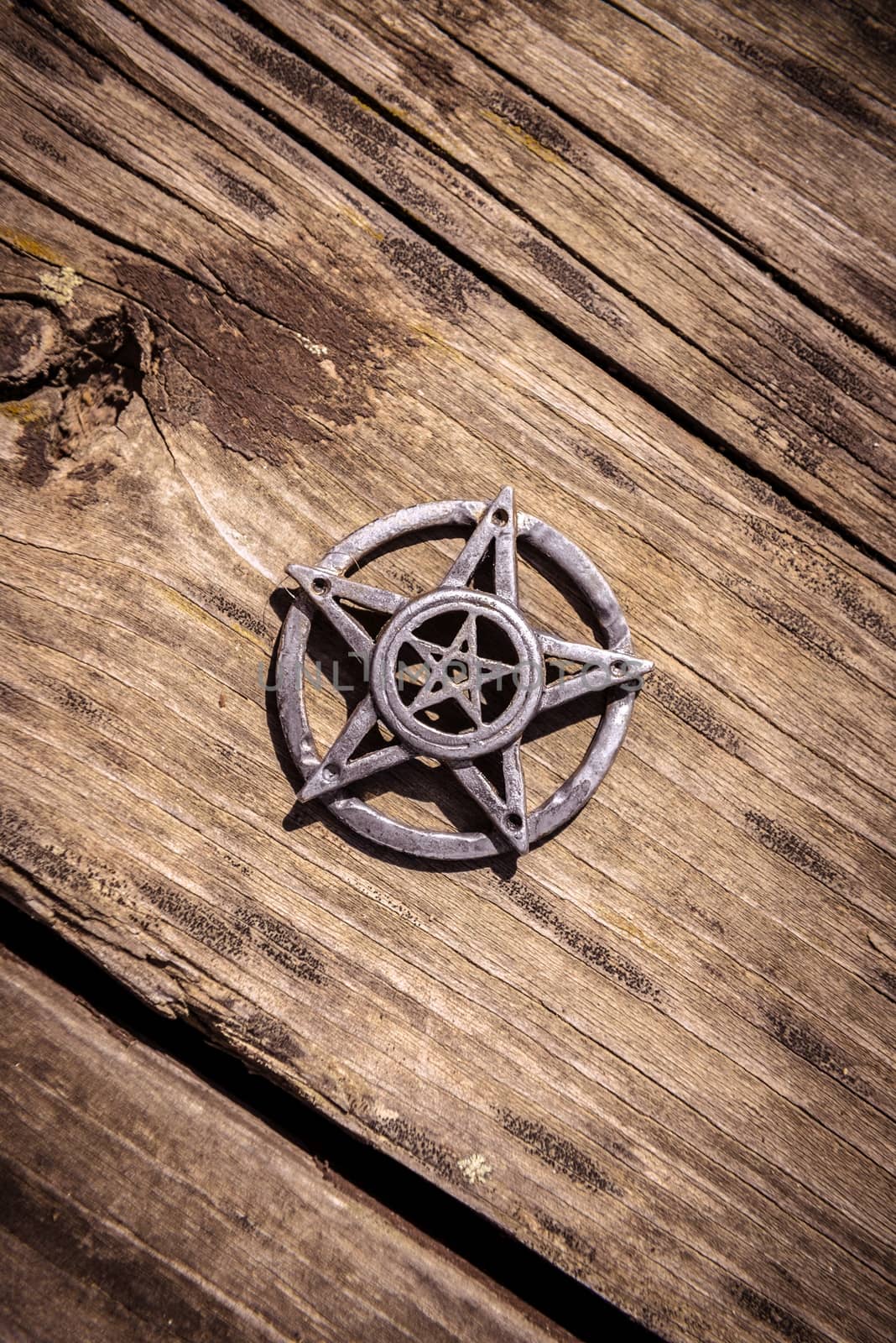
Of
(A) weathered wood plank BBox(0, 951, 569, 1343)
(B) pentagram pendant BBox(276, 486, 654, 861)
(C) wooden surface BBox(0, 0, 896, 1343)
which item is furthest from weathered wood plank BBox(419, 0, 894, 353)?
(A) weathered wood plank BBox(0, 951, 569, 1343)

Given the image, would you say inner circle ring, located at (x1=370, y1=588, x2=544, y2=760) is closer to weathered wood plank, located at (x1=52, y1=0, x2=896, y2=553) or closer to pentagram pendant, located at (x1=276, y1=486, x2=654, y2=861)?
pentagram pendant, located at (x1=276, y1=486, x2=654, y2=861)

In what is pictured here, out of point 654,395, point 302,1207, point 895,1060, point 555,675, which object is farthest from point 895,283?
point 302,1207

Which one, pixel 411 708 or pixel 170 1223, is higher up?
pixel 411 708

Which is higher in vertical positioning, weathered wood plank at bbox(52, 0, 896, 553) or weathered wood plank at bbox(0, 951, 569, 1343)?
weathered wood plank at bbox(52, 0, 896, 553)

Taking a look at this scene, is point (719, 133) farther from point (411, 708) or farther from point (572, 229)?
point (411, 708)

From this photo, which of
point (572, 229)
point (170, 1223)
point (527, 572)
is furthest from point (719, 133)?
point (170, 1223)

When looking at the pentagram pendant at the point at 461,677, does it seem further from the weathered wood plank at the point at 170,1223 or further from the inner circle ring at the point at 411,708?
the weathered wood plank at the point at 170,1223

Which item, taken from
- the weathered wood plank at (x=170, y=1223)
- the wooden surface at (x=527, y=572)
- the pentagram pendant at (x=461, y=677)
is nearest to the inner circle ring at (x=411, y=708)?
the pentagram pendant at (x=461, y=677)
